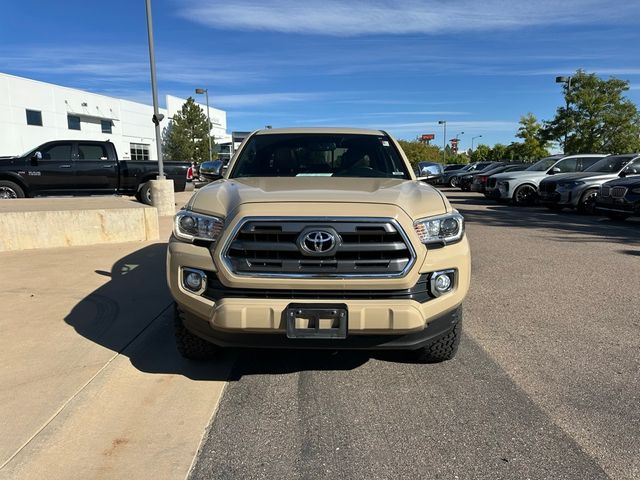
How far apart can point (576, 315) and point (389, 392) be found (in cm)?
263

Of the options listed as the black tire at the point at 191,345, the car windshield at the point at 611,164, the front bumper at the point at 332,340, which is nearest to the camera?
the front bumper at the point at 332,340

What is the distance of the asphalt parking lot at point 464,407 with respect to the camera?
8.44 feet

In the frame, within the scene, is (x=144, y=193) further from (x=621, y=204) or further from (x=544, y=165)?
(x=544, y=165)

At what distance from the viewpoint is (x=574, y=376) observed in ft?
11.7

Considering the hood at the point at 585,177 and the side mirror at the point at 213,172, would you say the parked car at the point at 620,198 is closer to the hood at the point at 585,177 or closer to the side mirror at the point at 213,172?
the hood at the point at 585,177

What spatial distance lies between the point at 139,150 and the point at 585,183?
49.7 m

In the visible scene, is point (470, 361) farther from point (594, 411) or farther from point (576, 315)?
point (576, 315)

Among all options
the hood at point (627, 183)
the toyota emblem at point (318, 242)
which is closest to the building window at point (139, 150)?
the hood at point (627, 183)

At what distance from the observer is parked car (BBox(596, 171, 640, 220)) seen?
1134 cm

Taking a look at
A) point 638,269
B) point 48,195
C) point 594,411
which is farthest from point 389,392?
point 48,195

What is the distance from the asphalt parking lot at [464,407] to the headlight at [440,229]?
1.04 metres

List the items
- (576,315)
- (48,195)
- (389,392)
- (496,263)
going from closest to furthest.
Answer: (389,392) → (576,315) → (496,263) → (48,195)

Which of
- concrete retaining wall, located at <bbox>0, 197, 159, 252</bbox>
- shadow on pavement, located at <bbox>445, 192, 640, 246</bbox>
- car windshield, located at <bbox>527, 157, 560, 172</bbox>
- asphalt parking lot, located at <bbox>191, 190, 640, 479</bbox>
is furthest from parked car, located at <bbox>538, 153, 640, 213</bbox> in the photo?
concrete retaining wall, located at <bbox>0, 197, 159, 252</bbox>

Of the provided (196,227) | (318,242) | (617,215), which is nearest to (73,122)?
(617,215)
